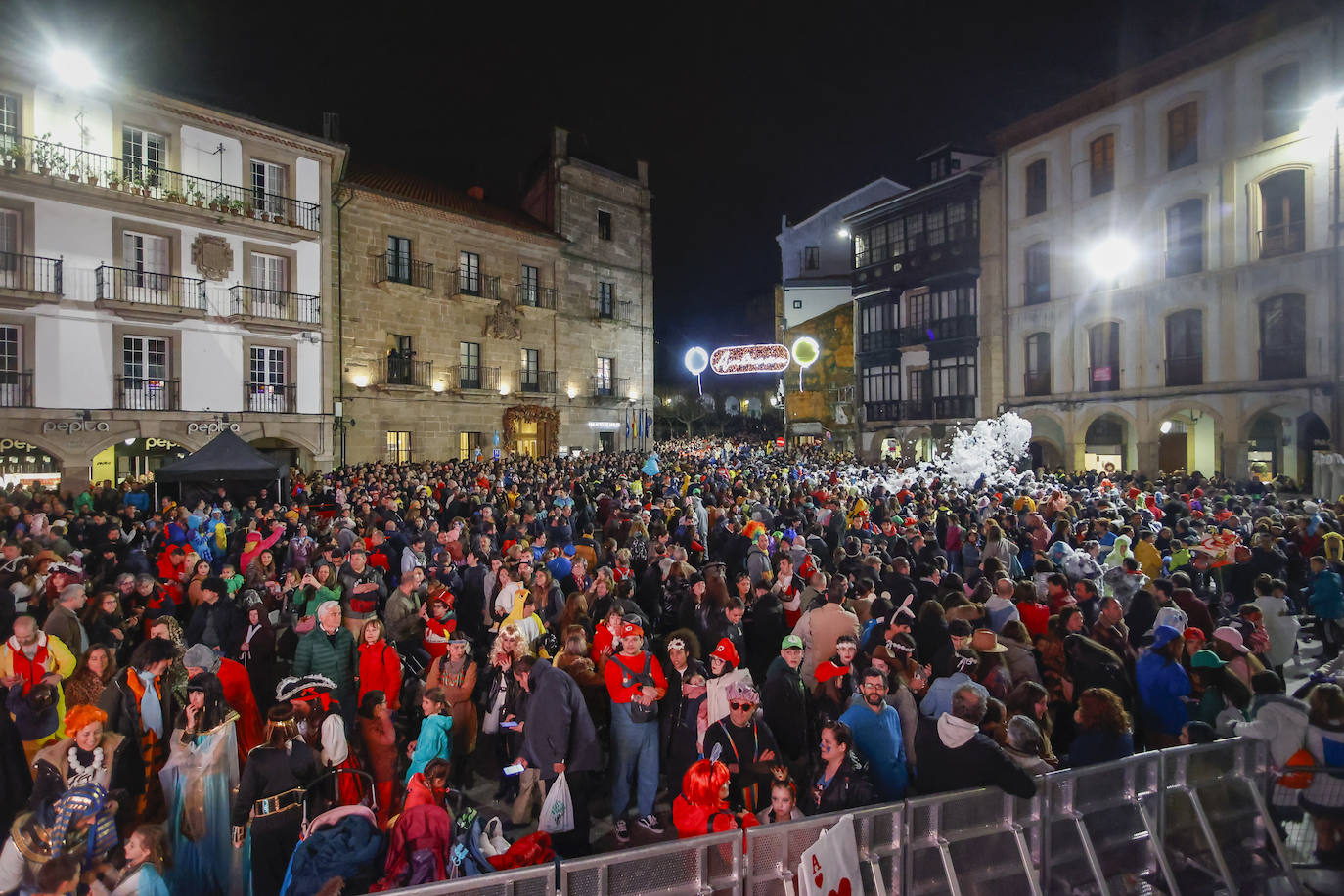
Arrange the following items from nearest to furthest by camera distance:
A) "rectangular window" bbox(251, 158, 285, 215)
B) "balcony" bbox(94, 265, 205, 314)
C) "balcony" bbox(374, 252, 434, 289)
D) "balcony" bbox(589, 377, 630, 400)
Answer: "balcony" bbox(94, 265, 205, 314)
"rectangular window" bbox(251, 158, 285, 215)
"balcony" bbox(374, 252, 434, 289)
"balcony" bbox(589, 377, 630, 400)

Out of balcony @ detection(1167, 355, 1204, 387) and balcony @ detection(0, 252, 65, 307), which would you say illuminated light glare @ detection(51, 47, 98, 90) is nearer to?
balcony @ detection(0, 252, 65, 307)

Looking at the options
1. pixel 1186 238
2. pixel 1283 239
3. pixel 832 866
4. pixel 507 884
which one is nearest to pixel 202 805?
pixel 507 884

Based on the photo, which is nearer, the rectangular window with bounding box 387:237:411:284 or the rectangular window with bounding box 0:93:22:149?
the rectangular window with bounding box 0:93:22:149

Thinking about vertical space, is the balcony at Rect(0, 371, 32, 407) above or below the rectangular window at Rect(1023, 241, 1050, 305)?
below

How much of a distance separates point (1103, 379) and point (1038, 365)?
249 cm

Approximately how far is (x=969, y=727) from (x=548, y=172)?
102ft

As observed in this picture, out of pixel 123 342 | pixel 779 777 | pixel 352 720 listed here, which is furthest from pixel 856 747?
pixel 123 342

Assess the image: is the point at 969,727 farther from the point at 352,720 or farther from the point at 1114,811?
the point at 352,720

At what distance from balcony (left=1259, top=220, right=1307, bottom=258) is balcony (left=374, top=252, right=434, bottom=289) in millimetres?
26589

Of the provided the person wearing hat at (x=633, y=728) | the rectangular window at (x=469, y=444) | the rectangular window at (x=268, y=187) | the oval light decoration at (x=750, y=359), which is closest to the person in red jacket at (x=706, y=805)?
the person wearing hat at (x=633, y=728)

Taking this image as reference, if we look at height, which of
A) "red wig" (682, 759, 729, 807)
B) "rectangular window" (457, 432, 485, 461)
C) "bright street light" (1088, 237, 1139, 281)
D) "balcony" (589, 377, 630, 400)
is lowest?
"red wig" (682, 759, 729, 807)

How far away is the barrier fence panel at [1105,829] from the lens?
150 inches

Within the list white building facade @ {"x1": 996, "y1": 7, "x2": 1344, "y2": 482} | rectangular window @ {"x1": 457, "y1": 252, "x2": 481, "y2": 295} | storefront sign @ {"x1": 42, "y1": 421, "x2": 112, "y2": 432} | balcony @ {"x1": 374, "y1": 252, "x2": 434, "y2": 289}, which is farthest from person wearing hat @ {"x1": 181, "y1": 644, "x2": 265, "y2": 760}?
white building facade @ {"x1": 996, "y1": 7, "x2": 1344, "y2": 482}

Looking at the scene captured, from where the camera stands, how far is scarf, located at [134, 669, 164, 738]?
4727mm
